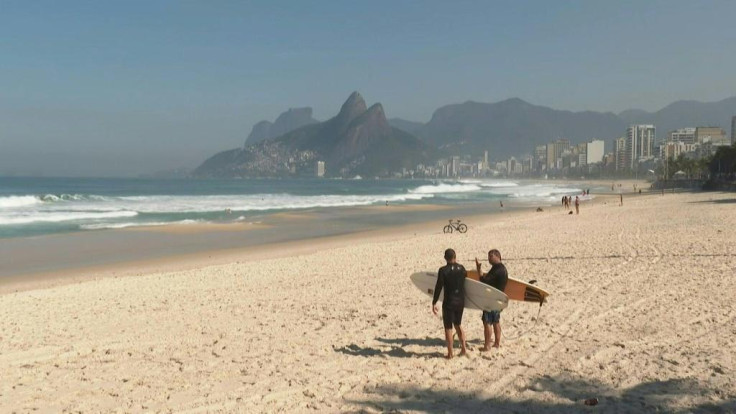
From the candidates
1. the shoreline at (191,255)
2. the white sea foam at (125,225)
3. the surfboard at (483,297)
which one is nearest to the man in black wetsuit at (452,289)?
the surfboard at (483,297)

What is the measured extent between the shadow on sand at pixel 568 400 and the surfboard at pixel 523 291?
5.12ft

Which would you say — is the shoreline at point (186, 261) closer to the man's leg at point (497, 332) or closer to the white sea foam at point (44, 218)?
the man's leg at point (497, 332)

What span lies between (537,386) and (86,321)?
6880 mm

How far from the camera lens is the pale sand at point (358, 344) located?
18.0 ft

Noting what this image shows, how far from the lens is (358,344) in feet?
24.1

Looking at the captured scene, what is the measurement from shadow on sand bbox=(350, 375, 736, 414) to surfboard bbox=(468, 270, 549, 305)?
1562 mm

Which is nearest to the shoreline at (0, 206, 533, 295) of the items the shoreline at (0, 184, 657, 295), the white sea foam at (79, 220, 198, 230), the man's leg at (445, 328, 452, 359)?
the shoreline at (0, 184, 657, 295)

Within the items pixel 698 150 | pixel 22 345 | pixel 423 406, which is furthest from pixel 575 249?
pixel 698 150

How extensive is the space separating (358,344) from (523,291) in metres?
2.18

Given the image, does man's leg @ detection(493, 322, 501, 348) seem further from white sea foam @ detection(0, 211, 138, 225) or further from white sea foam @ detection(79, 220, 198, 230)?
white sea foam @ detection(0, 211, 138, 225)

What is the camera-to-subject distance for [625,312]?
338 inches

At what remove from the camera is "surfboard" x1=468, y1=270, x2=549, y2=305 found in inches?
283

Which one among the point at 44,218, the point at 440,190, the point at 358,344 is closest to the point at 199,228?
the point at 44,218

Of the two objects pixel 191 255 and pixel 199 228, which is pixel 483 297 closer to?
pixel 191 255
